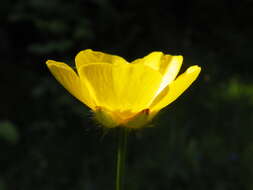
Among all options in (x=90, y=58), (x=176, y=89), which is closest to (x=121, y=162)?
(x=176, y=89)

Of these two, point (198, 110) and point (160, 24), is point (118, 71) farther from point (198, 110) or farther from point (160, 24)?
point (160, 24)

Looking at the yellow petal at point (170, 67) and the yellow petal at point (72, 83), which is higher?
the yellow petal at point (170, 67)

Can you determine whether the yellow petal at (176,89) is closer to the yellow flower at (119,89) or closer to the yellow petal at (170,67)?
the yellow flower at (119,89)

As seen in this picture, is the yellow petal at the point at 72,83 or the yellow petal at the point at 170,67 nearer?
the yellow petal at the point at 72,83

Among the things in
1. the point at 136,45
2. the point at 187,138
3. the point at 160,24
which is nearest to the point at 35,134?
the point at 187,138

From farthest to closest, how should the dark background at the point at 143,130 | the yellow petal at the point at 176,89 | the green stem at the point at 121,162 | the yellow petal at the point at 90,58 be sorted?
the dark background at the point at 143,130, the yellow petal at the point at 90,58, the yellow petal at the point at 176,89, the green stem at the point at 121,162

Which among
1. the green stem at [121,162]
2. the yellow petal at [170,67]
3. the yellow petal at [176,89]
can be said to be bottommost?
the green stem at [121,162]

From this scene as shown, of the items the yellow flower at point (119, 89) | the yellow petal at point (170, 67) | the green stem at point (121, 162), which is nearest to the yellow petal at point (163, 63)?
the yellow petal at point (170, 67)

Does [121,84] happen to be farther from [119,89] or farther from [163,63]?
[163,63]

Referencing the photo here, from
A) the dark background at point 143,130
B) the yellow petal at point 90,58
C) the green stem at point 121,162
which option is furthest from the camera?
the dark background at point 143,130
